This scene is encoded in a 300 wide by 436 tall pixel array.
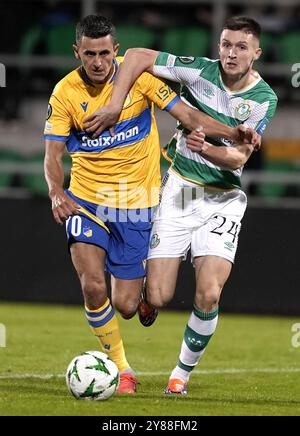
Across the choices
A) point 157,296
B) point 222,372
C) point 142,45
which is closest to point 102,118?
point 157,296

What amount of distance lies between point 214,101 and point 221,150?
50 cm

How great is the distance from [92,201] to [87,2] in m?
7.79

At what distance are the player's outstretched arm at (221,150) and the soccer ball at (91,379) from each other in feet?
4.94

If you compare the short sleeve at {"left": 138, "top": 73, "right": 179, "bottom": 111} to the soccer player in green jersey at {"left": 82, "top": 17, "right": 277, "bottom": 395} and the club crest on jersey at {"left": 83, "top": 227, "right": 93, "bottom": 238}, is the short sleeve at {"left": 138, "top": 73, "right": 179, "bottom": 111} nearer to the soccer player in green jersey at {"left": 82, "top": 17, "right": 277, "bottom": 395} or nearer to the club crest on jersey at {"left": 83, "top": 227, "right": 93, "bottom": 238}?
the soccer player in green jersey at {"left": 82, "top": 17, "right": 277, "bottom": 395}

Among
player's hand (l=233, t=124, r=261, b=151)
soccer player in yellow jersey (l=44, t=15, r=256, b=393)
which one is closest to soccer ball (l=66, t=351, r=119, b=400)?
soccer player in yellow jersey (l=44, t=15, r=256, b=393)

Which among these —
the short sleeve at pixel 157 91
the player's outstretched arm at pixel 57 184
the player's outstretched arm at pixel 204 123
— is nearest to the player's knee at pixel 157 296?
the player's outstretched arm at pixel 57 184

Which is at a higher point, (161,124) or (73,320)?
(161,124)

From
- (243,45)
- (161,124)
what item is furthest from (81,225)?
(161,124)

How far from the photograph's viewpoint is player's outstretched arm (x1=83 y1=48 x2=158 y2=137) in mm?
7488

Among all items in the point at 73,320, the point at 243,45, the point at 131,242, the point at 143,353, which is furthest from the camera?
the point at 73,320

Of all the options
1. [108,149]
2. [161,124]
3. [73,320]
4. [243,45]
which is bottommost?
[73,320]

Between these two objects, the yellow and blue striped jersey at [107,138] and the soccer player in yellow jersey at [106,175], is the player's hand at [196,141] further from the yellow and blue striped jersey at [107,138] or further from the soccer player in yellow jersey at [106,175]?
the yellow and blue striped jersey at [107,138]

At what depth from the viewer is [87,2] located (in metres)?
15.1
